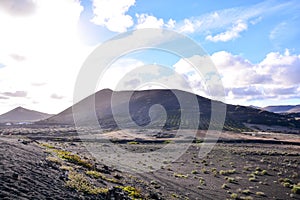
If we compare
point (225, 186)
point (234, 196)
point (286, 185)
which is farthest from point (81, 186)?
point (286, 185)

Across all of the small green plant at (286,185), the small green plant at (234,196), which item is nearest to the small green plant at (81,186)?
the small green plant at (234,196)

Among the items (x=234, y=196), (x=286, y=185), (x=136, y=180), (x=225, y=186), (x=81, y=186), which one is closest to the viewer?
(x=81, y=186)

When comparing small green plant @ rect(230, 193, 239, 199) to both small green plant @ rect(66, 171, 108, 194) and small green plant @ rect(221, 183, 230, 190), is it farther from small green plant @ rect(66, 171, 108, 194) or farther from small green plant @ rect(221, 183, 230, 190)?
small green plant @ rect(66, 171, 108, 194)

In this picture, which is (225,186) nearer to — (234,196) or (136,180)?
(234,196)

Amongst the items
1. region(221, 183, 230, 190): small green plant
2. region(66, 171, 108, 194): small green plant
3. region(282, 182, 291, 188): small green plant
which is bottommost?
region(282, 182, 291, 188): small green plant

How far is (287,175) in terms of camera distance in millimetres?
31281

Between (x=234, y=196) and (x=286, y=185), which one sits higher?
(x=234, y=196)

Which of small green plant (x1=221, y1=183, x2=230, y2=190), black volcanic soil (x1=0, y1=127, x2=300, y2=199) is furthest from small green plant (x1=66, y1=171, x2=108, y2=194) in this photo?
small green plant (x1=221, y1=183, x2=230, y2=190)

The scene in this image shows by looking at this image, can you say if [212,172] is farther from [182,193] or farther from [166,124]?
[166,124]

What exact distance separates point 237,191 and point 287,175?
1130 cm

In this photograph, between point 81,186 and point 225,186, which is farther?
point 225,186

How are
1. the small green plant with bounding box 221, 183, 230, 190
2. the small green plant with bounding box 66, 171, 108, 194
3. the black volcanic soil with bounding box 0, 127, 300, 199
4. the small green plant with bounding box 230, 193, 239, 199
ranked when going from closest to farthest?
the black volcanic soil with bounding box 0, 127, 300, 199
the small green plant with bounding box 66, 171, 108, 194
the small green plant with bounding box 230, 193, 239, 199
the small green plant with bounding box 221, 183, 230, 190

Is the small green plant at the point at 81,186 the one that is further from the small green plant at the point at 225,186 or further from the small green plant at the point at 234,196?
the small green plant at the point at 225,186

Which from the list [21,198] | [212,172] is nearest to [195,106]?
[212,172]
